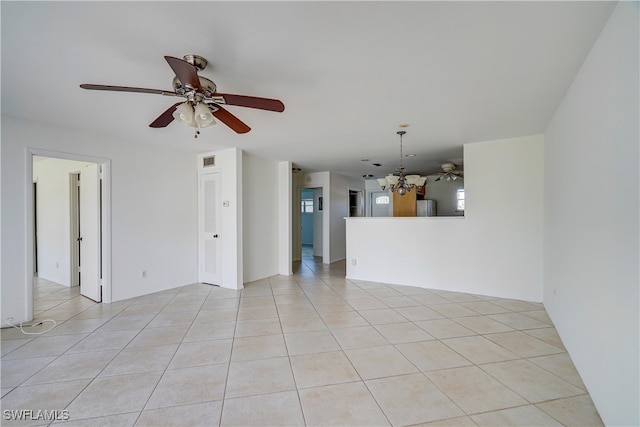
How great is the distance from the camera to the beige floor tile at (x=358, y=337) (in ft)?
8.91

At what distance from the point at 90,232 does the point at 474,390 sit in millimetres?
5095

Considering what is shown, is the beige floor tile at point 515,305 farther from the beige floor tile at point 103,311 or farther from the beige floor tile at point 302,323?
the beige floor tile at point 103,311

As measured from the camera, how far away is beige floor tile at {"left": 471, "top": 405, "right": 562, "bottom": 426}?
169cm

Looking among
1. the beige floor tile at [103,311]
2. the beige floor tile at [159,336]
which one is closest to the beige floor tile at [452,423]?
the beige floor tile at [159,336]

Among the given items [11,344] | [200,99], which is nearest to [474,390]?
[200,99]

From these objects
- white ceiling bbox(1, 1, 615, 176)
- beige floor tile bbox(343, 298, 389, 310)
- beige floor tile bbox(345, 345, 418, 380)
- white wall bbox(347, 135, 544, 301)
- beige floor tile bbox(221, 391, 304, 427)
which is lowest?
beige floor tile bbox(343, 298, 389, 310)

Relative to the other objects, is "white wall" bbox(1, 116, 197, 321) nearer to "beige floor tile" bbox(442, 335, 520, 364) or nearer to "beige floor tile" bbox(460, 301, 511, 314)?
"beige floor tile" bbox(442, 335, 520, 364)

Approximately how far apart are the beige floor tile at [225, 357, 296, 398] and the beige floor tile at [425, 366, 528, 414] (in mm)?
1140

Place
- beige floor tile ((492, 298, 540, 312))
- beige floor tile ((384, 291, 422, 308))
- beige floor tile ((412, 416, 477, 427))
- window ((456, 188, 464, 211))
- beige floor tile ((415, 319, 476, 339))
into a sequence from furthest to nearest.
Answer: window ((456, 188, 464, 211)) < beige floor tile ((384, 291, 422, 308)) < beige floor tile ((492, 298, 540, 312)) < beige floor tile ((415, 319, 476, 339)) < beige floor tile ((412, 416, 477, 427))

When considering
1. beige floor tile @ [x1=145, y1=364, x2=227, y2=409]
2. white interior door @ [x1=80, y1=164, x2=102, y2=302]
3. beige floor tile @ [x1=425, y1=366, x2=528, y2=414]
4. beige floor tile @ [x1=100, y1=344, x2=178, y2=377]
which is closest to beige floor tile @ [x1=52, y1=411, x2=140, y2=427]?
beige floor tile @ [x1=145, y1=364, x2=227, y2=409]

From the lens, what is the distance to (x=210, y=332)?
9.89 ft

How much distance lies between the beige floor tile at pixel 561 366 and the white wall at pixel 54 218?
6.53 m

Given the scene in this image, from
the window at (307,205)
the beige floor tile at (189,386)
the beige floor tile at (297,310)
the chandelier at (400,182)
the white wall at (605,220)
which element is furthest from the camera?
the window at (307,205)

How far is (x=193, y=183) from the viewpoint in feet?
16.6
